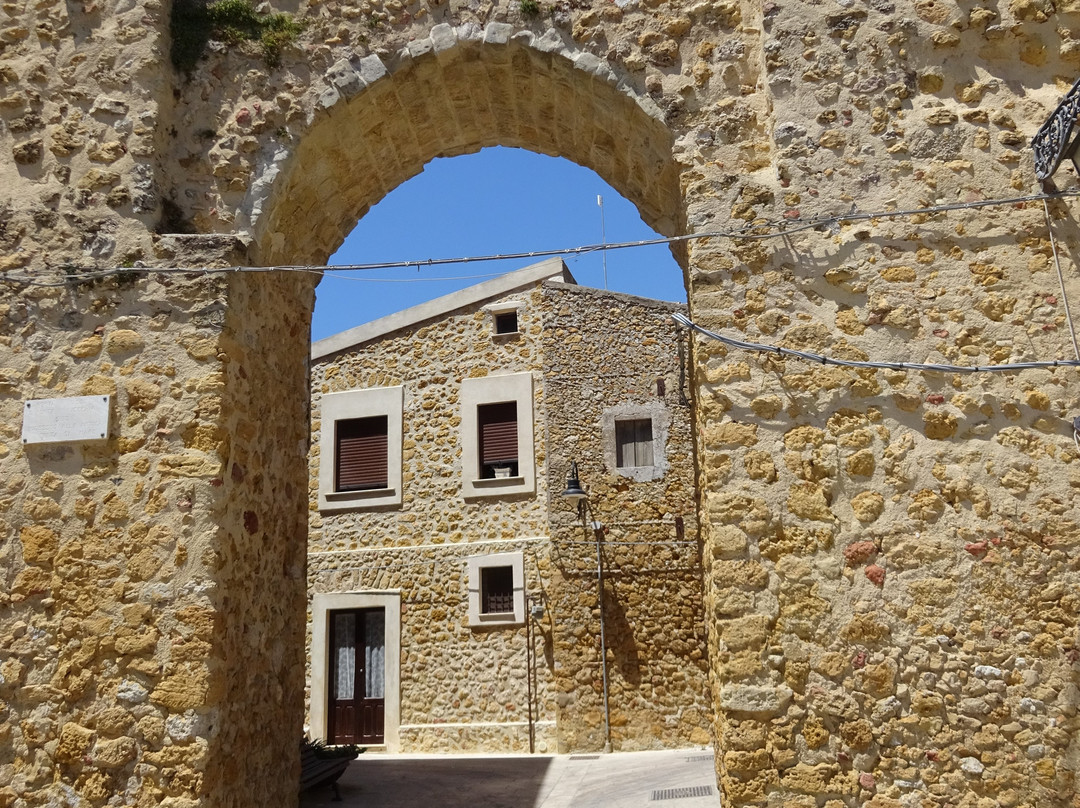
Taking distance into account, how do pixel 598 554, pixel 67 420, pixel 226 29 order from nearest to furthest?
pixel 67 420
pixel 226 29
pixel 598 554

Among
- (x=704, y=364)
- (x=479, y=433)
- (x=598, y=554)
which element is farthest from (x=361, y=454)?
(x=704, y=364)

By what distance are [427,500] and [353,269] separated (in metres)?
8.21

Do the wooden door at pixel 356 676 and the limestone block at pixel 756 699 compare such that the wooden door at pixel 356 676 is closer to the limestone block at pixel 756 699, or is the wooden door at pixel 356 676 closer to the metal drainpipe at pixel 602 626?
the metal drainpipe at pixel 602 626

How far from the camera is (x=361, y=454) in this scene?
44.3 feet

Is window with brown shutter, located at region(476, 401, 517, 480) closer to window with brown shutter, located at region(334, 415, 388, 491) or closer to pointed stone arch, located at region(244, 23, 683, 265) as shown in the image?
window with brown shutter, located at region(334, 415, 388, 491)

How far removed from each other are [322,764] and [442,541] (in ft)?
20.9

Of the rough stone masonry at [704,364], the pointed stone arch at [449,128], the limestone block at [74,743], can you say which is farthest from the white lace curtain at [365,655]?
the limestone block at [74,743]

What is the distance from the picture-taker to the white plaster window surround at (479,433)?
40.9 feet

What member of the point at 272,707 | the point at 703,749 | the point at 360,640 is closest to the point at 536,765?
the point at 703,749

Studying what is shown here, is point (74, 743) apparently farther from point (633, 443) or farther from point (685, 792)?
point (633, 443)

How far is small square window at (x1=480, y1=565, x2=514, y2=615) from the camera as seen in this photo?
40.0ft

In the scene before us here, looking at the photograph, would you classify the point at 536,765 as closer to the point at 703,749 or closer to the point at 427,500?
the point at 703,749

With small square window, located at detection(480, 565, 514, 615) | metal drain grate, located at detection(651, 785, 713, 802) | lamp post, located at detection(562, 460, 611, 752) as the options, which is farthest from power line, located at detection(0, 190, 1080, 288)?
small square window, located at detection(480, 565, 514, 615)

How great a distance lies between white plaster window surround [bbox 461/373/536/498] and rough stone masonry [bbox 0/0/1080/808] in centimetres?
696
